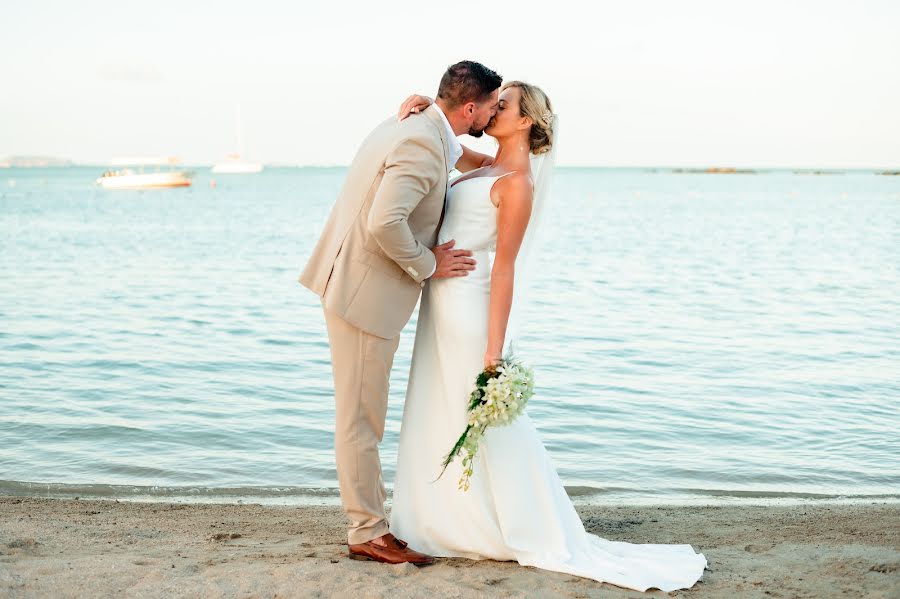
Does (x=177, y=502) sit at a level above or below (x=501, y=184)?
below

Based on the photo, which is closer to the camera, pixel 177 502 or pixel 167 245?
pixel 177 502

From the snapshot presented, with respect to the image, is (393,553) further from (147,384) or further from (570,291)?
(570,291)

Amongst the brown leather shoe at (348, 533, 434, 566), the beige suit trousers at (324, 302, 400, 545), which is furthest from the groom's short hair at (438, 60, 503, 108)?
the brown leather shoe at (348, 533, 434, 566)

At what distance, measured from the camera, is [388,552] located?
3.95 metres

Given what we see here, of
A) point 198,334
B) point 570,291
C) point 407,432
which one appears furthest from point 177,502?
point 570,291

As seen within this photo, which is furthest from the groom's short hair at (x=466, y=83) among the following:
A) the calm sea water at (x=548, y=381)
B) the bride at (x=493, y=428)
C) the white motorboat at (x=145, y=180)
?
the white motorboat at (x=145, y=180)

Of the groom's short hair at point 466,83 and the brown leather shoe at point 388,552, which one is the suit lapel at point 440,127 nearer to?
the groom's short hair at point 466,83

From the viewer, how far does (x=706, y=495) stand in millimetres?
6113

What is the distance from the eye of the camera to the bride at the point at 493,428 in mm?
3906

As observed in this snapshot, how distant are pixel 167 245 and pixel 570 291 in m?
14.5

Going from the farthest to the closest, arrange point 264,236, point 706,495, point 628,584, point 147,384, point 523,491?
point 264,236
point 147,384
point 706,495
point 523,491
point 628,584

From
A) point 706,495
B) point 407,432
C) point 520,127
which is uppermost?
point 520,127

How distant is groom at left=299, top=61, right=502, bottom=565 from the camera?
146 inches

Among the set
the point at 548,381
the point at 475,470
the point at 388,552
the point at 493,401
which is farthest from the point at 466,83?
the point at 548,381
